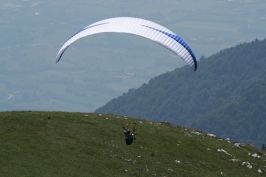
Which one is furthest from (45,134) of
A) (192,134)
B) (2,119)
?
(192,134)

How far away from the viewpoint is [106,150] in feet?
111

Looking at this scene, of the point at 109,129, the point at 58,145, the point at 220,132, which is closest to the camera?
the point at 58,145

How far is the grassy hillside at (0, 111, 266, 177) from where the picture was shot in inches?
1192

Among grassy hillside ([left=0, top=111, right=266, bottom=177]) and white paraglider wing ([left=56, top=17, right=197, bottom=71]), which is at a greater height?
white paraglider wing ([left=56, top=17, right=197, bottom=71])

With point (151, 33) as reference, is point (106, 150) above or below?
below

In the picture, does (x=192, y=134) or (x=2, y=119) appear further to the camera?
(x=192, y=134)

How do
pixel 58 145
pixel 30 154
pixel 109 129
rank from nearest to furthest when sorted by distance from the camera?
1. pixel 30 154
2. pixel 58 145
3. pixel 109 129

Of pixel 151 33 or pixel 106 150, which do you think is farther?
pixel 151 33

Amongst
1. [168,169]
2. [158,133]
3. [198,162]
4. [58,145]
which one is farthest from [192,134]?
[58,145]

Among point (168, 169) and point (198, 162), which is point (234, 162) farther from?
point (168, 169)

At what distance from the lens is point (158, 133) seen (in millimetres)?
39062

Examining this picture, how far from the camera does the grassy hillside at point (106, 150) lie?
99.3 ft

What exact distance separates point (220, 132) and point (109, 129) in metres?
159

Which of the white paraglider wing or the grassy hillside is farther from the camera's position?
the white paraglider wing
